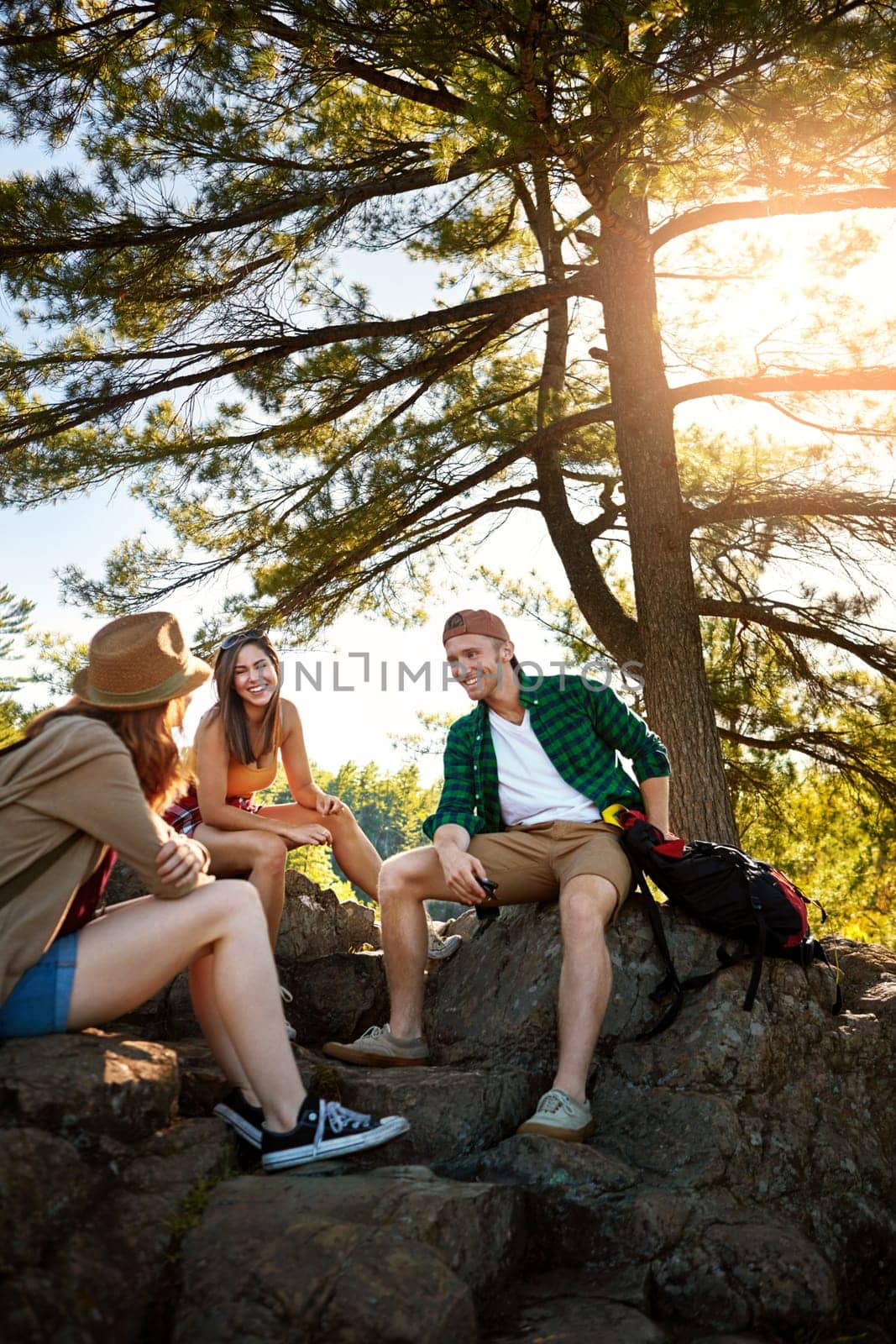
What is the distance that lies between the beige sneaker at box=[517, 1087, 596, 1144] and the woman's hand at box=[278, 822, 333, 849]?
117 centimetres

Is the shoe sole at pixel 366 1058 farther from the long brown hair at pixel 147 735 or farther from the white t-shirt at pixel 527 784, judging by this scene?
the long brown hair at pixel 147 735

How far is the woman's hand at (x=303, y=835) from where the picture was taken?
11.9 ft

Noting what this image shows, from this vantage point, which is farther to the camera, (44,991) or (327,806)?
(327,806)

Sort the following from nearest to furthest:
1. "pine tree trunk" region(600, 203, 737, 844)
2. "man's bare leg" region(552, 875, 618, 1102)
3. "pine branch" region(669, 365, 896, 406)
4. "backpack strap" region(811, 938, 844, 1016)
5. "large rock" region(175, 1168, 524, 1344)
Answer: "large rock" region(175, 1168, 524, 1344) → "man's bare leg" region(552, 875, 618, 1102) → "backpack strap" region(811, 938, 844, 1016) → "pine tree trunk" region(600, 203, 737, 844) → "pine branch" region(669, 365, 896, 406)

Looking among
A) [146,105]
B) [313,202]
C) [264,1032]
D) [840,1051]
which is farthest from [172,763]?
[146,105]

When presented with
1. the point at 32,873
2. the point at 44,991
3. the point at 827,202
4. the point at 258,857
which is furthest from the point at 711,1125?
the point at 827,202

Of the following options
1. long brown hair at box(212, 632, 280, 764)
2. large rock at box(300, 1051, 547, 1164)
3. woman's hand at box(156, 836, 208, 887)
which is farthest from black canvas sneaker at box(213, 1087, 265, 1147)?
long brown hair at box(212, 632, 280, 764)

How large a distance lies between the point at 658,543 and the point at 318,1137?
4478 mm

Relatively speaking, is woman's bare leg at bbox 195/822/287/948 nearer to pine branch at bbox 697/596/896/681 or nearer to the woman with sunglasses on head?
the woman with sunglasses on head

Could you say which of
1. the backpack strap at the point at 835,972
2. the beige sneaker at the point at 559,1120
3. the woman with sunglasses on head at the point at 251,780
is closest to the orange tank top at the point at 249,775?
the woman with sunglasses on head at the point at 251,780

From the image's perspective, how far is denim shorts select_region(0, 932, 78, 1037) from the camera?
2326 mm

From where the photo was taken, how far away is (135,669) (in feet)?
8.25

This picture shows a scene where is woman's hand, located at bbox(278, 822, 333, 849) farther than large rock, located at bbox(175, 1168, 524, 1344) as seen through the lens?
Yes

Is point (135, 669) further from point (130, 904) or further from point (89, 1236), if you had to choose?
point (89, 1236)
